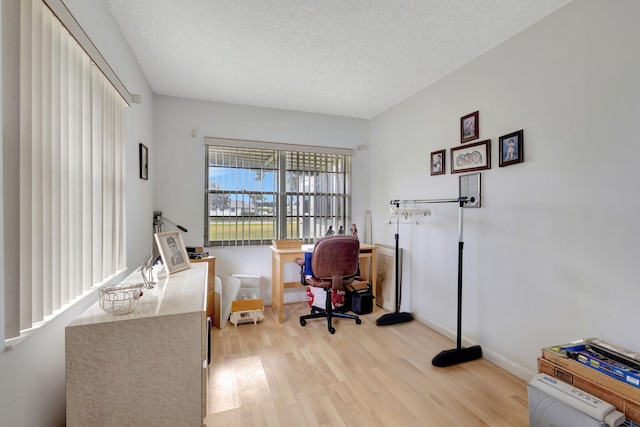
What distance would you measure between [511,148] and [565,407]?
5.57ft

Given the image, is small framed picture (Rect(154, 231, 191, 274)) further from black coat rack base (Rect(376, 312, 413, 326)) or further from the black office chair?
black coat rack base (Rect(376, 312, 413, 326))

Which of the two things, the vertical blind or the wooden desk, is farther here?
the wooden desk

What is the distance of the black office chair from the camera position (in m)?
2.86

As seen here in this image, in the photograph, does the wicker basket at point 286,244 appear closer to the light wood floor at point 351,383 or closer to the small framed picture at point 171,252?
the light wood floor at point 351,383

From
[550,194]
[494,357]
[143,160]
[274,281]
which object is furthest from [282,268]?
[550,194]

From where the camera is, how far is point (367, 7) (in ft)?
6.04

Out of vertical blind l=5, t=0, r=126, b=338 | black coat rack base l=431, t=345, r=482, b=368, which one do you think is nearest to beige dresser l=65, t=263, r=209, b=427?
vertical blind l=5, t=0, r=126, b=338

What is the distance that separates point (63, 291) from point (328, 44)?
2.34 m

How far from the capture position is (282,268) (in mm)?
3203

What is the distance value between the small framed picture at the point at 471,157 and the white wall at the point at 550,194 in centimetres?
6

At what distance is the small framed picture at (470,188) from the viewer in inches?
97.3

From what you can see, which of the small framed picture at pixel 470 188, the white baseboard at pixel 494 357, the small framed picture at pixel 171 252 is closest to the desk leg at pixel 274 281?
the small framed picture at pixel 171 252

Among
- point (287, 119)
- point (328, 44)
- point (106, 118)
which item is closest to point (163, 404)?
point (106, 118)

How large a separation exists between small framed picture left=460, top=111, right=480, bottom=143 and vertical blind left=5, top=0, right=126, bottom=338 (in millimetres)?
2824
